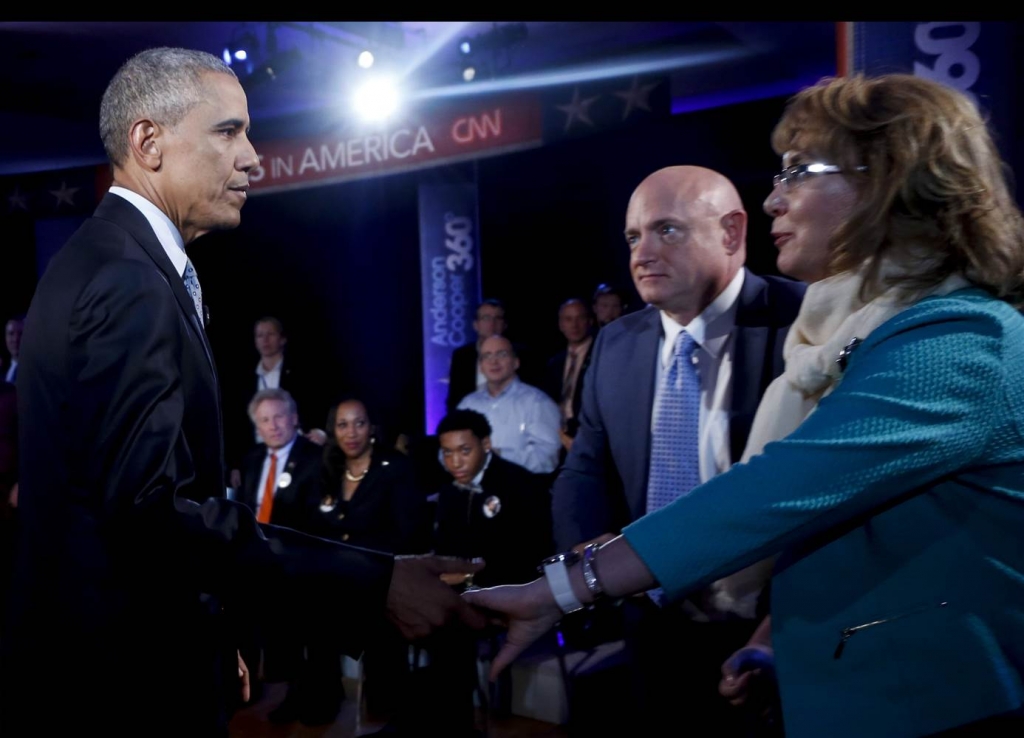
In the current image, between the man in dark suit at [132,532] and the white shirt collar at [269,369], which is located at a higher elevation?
the white shirt collar at [269,369]

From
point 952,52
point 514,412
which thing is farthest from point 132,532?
point 514,412

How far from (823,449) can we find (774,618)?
28 cm

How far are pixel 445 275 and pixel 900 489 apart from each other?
838 centimetres

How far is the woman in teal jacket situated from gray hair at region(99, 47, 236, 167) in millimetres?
958

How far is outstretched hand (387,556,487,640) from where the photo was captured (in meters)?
1.50

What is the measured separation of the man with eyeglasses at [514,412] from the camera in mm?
5496

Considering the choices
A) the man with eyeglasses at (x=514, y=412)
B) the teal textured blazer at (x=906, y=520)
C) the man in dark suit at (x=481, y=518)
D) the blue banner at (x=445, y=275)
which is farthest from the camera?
the blue banner at (x=445, y=275)

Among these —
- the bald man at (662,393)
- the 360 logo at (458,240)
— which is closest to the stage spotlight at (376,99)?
the 360 logo at (458,240)

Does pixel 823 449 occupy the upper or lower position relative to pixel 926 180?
lower

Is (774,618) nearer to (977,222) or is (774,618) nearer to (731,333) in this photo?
(977,222)

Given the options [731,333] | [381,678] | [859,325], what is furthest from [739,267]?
[381,678]

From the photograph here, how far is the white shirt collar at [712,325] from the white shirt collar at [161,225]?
1.35m

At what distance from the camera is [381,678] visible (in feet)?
14.8

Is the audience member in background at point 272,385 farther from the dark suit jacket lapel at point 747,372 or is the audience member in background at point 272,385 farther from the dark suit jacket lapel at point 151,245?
the dark suit jacket lapel at point 151,245
